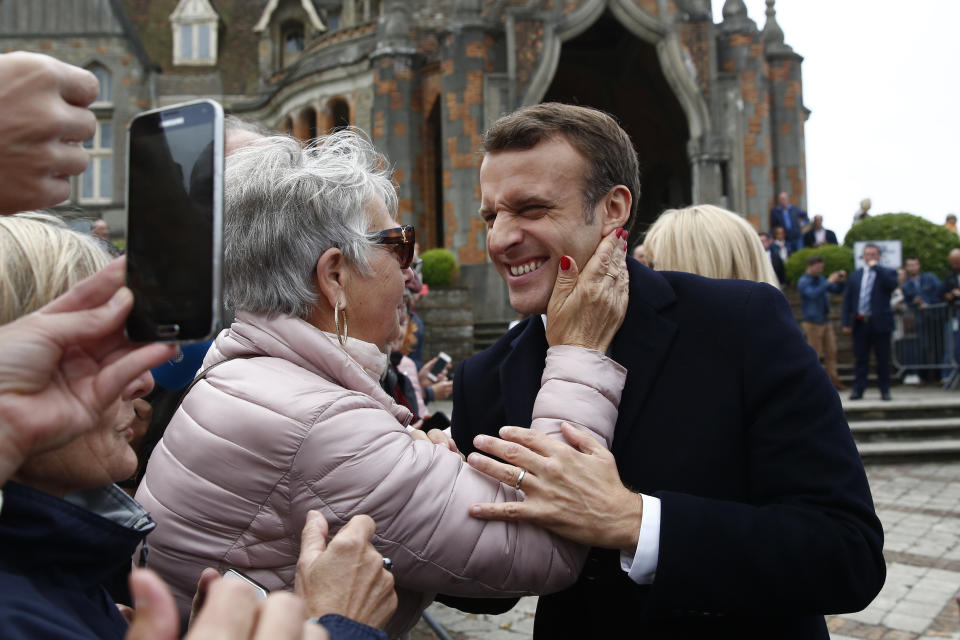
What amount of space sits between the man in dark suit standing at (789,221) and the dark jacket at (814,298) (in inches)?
192

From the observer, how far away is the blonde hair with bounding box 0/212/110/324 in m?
1.34

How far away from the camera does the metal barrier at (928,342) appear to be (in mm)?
13148

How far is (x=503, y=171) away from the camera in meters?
2.34

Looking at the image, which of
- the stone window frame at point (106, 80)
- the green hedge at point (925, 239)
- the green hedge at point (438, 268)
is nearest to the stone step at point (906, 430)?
the green hedge at point (925, 239)

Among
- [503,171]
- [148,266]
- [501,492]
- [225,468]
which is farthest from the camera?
[503,171]

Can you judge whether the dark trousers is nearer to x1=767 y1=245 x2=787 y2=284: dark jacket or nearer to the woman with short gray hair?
x1=767 y1=245 x2=787 y2=284: dark jacket

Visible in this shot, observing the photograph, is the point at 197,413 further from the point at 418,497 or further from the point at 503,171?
the point at 503,171

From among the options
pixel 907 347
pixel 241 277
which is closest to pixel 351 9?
pixel 907 347

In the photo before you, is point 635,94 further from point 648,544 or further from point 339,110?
point 648,544

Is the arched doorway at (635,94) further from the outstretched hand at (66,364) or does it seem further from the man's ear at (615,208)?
the outstretched hand at (66,364)

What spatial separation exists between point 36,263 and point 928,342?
1489 centimetres

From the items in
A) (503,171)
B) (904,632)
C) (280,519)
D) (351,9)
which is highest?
(351,9)

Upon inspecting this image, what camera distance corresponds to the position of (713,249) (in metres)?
3.66

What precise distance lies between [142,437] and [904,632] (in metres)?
4.39
